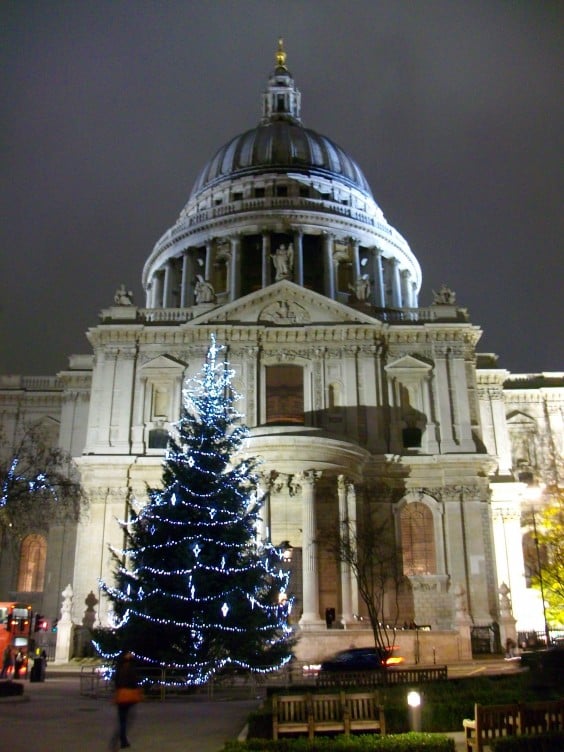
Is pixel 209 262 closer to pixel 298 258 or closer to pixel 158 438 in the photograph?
pixel 298 258

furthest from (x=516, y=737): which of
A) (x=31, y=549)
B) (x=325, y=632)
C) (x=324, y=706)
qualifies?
(x=31, y=549)

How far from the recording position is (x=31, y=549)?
5428 cm

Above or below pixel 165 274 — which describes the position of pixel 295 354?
below

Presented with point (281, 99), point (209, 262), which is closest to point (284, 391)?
point (209, 262)

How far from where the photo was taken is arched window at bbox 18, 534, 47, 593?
5316 cm

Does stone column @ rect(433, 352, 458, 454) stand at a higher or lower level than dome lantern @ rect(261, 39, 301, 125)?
lower

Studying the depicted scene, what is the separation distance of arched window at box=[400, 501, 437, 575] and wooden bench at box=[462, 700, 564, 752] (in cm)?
3095

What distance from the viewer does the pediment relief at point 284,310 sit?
159 ft

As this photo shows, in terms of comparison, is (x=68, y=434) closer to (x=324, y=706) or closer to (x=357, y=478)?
(x=357, y=478)

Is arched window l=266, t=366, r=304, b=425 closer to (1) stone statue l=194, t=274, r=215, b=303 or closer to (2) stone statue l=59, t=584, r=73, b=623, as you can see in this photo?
(1) stone statue l=194, t=274, r=215, b=303

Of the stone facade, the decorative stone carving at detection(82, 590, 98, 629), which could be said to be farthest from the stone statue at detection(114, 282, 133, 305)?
the decorative stone carving at detection(82, 590, 98, 629)

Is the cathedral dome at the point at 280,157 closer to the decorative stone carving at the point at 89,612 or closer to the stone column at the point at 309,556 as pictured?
the stone column at the point at 309,556

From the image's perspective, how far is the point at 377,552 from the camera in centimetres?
4206

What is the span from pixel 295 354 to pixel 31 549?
2328 cm
